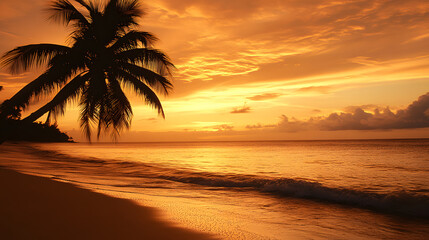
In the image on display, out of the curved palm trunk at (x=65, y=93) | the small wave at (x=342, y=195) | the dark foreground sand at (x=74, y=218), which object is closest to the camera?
the dark foreground sand at (x=74, y=218)

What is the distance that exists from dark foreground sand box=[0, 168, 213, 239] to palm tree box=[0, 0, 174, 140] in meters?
4.68

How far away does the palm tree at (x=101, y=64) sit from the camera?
9844mm

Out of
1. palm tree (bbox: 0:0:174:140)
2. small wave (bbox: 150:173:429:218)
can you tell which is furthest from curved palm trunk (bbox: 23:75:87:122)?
small wave (bbox: 150:173:429:218)

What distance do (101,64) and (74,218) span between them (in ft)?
24.7

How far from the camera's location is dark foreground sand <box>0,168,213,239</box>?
363 centimetres

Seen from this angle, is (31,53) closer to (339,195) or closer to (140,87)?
(140,87)

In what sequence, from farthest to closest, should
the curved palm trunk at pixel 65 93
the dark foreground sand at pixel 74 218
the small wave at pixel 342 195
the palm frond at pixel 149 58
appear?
the palm frond at pixel 149 58 < the curved palm trunk at pixel 65 93 < the small wave at pixel 342 195 < the dark foreground sand at pixel 74 218

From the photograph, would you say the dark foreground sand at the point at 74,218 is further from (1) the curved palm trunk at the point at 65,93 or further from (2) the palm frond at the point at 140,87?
(2) the palm frond at the point at 140,87

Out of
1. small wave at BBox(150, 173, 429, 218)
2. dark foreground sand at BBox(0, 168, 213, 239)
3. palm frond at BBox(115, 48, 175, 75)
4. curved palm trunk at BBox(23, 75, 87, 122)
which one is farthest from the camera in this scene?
palm frond at BBox(115, 48, 175, 75)

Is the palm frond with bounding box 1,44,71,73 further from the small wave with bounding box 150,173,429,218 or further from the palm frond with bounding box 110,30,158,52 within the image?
the small wave with bounding box 150,173,429,218

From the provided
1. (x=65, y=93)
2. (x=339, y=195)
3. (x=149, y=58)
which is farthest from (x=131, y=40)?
(x=339, y=195)

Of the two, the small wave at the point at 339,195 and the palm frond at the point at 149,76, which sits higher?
the palm frond at the point at 149,76

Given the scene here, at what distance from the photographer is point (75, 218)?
4.33 m

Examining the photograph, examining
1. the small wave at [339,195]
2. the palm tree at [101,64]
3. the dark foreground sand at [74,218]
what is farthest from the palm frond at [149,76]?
the dark foreground sand at [74,218]
